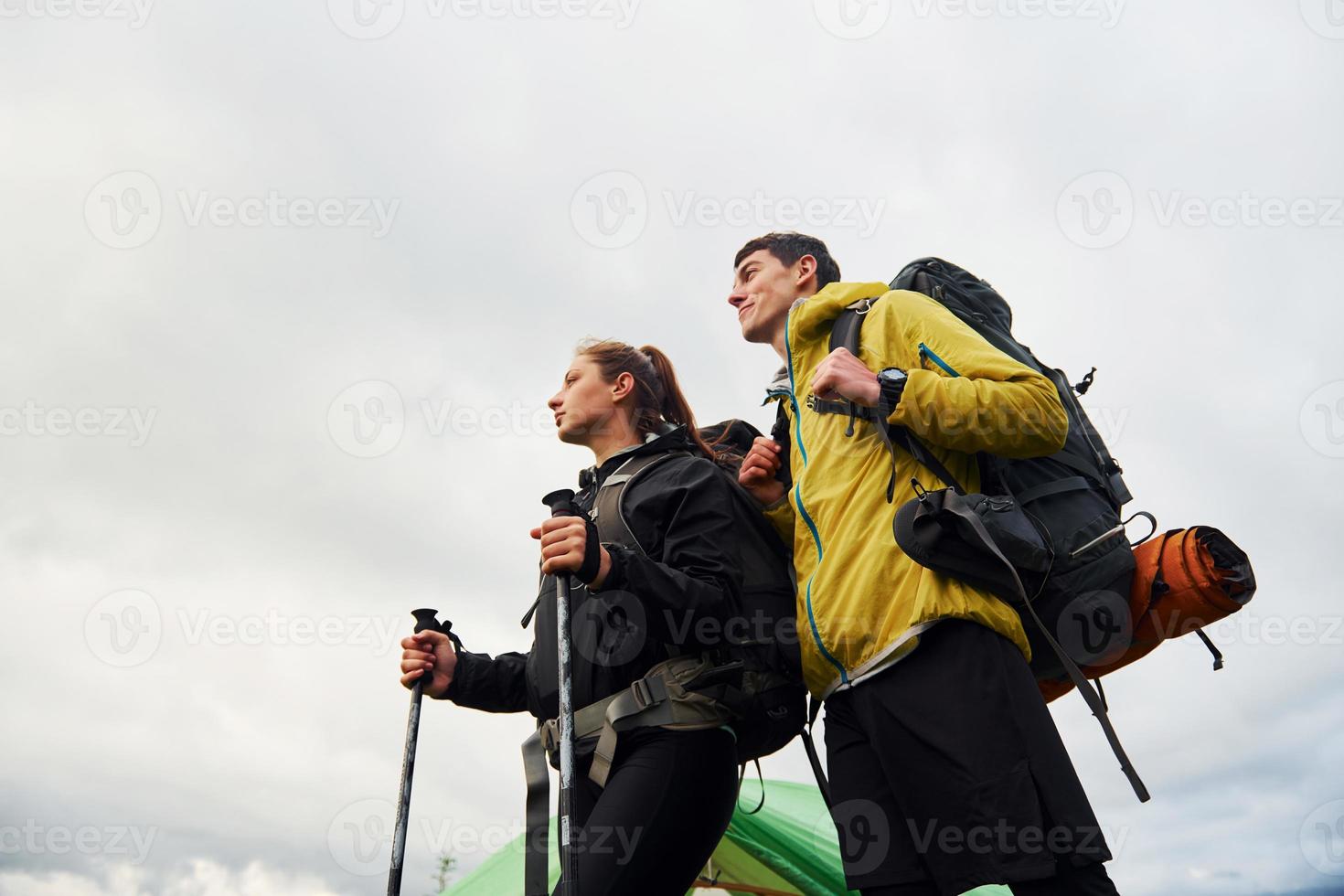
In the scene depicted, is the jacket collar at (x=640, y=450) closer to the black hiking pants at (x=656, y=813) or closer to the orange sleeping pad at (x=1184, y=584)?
the black hiking pants at (x=656, y=813)

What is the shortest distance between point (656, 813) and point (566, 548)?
846 mm

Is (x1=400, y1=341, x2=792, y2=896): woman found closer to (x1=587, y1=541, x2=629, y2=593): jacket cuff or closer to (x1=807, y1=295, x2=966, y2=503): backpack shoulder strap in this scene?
(x1=587, y1=541, x2=629, y2=593): jacket cuff

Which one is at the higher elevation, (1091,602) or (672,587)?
(672,587)

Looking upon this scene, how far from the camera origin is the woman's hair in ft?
14.0

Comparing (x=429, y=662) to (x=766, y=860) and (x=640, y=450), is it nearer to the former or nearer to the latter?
(x=640, y=450)

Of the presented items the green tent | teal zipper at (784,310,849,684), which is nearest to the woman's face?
teal zipper at (784,310,849,684)

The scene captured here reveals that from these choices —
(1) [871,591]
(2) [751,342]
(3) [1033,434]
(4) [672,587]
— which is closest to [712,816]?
(4) [672,587]

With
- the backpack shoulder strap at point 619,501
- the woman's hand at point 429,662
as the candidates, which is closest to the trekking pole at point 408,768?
the woman's hand at point 429,662

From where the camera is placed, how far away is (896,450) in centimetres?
298

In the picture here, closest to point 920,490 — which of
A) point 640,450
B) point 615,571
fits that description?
point 615,571

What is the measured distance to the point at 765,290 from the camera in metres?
4.04

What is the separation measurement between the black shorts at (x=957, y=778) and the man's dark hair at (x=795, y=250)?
197cm

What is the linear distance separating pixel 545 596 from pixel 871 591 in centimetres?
135

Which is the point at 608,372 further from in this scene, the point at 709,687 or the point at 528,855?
the point at 528,855
